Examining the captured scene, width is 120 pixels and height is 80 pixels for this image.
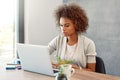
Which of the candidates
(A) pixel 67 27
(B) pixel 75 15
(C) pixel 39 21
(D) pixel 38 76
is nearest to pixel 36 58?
(D) pixel 38 76

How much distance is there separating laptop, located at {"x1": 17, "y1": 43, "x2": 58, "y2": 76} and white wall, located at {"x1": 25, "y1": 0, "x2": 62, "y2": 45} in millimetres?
1502

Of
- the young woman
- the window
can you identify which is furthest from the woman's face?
the window

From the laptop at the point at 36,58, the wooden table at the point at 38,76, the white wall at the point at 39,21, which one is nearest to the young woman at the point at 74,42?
the wooden table at the point at 38,76

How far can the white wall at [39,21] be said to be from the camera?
3275mm

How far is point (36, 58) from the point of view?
5.53ft

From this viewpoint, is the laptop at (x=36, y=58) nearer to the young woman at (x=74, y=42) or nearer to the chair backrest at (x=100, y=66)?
the young woman at (x=74, y=42)

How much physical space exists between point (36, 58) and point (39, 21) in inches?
66.0

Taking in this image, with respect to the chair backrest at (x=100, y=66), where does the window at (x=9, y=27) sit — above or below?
above

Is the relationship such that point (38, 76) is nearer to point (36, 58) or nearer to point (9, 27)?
point (36, 58)

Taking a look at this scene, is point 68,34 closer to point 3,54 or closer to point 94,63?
point 94,63

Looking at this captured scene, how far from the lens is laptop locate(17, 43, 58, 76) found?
1.63 meters

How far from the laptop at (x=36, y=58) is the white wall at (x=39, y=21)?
1502 millimetres

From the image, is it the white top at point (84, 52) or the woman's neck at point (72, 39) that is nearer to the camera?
the white top at point (84, 52)

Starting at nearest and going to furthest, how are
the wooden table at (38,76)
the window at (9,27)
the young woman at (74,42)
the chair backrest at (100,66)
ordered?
the wooden table at (38,76) < the chair backrest at (100,66) < the young woman at (74,42) < the window at (9,27)
